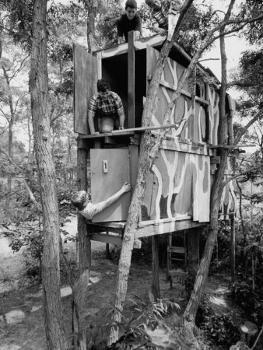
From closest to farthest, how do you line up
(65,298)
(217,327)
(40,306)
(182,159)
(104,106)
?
(104,106) → (182,159) → (217,327) → (40,306) → (65,298)

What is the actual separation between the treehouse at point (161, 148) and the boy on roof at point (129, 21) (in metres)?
0.55

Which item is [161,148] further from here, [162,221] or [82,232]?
[82,232]

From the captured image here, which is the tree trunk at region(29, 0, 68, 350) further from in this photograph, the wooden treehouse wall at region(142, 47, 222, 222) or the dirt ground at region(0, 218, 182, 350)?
the wooden treehouse wall at region(142, 47, 222, 222)

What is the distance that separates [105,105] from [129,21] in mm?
2267

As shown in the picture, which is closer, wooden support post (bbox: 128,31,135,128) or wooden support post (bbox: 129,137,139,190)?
wooden support post (bbox: 129,137,139,190)

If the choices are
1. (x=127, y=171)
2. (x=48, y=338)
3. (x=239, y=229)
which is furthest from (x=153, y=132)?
(x=239, y=229)

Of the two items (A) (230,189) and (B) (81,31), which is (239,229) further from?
(B) (81,31)

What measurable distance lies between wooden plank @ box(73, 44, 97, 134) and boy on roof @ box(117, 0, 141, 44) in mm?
1367

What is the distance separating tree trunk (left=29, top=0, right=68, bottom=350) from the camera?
5375mm

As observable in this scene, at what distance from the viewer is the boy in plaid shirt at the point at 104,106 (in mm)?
6246

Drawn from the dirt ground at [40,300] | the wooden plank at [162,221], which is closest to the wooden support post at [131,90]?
the wooden plank at [162,221]

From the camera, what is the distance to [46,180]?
5.46 metres

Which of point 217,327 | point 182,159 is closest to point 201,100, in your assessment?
point 182,159

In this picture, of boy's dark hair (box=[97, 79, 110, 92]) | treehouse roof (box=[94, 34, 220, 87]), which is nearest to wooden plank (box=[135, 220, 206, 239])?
boy's dark hair (box=[97, 79, 110, 92])
